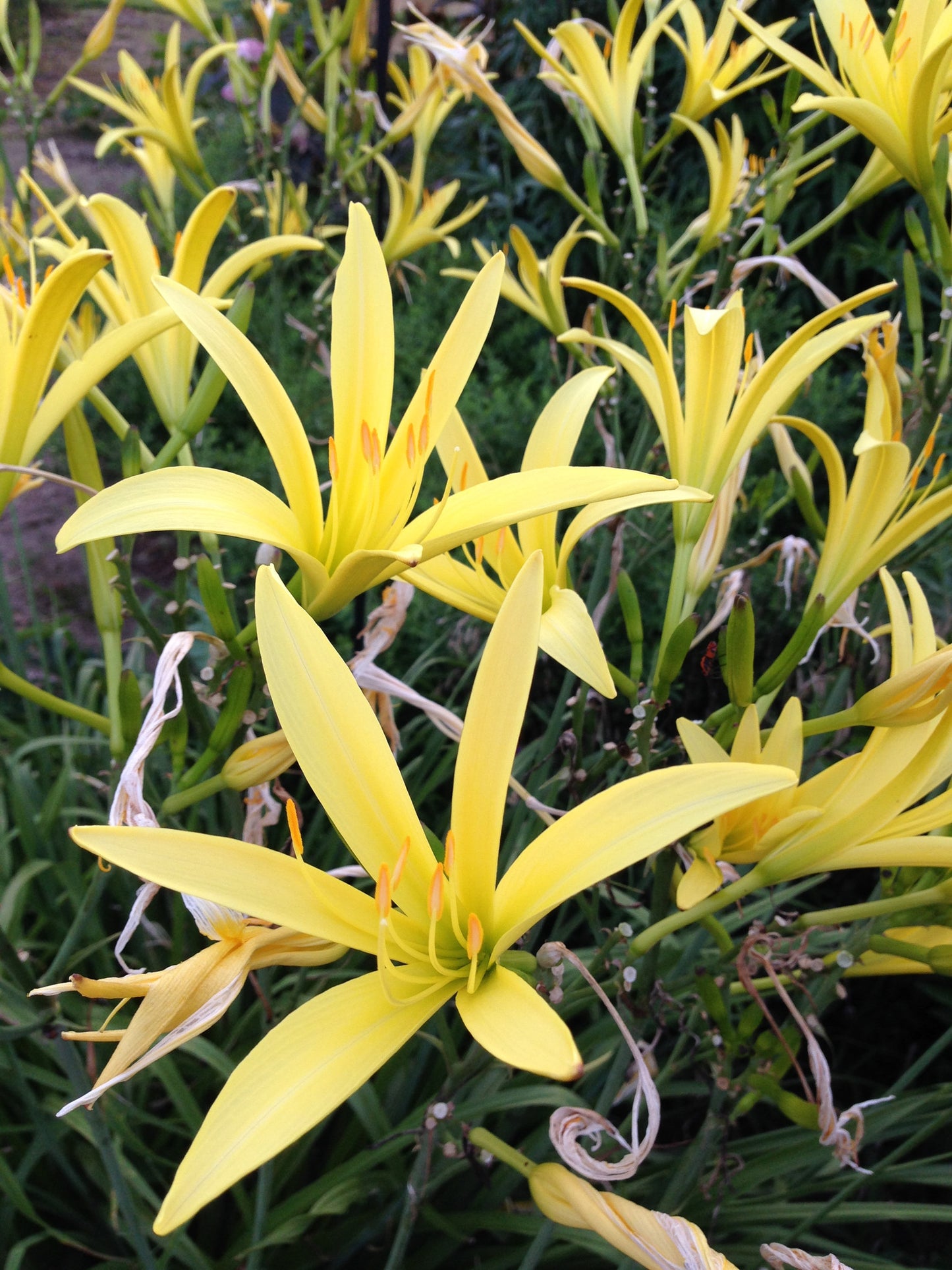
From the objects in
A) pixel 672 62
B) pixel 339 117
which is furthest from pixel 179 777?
pixel 672 62

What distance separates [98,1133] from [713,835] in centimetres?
69

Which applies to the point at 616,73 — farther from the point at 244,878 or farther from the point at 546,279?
the point at 244,878

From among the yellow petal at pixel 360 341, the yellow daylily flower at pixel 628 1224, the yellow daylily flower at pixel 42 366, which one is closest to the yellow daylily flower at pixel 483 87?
the yellow petal at pixel 360 341

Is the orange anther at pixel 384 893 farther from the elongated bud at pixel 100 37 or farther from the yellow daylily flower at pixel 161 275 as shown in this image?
the elongated bud at pixel 100 37

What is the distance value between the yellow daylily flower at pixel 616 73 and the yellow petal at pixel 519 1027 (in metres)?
1.15

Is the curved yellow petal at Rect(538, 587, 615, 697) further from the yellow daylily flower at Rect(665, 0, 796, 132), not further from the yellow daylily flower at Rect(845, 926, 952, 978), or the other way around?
the yellow daylily flower at Rect(665, 0, 796, 132)

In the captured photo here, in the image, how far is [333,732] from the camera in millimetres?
652

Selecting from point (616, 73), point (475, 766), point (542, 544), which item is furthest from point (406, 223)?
point (475, 766)

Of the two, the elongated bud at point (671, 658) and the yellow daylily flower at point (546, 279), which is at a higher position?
the yellow daylily flower at point (546, 279)

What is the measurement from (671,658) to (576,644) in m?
0.11

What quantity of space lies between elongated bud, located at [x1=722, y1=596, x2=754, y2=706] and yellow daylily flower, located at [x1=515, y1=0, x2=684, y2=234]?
2.73 ft

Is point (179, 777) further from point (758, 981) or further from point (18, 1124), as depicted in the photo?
point (18, 1124)

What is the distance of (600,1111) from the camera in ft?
3.32

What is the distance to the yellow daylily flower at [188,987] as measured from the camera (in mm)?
620
